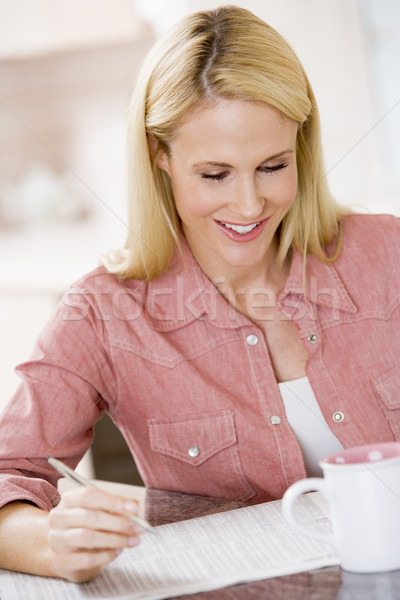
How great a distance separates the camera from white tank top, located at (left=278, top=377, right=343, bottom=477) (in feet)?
4.43

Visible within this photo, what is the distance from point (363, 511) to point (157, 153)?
2.51 ft

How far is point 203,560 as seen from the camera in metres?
0.98

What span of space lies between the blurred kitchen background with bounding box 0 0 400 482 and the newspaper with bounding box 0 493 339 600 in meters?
1.45

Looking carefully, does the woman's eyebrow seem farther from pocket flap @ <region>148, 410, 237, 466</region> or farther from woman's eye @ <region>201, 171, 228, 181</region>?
pocket flap @ <region>148, 410, 237, 466</region>

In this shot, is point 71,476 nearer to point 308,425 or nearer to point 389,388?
point 308,425

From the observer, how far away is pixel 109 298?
1.41 m

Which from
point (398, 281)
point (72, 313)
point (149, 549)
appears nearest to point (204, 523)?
point (149, 549)

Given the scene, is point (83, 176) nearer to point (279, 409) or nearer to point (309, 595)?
point (279, 409)

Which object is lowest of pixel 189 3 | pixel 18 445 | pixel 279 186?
pixel 18 445

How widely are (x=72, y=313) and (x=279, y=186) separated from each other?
1.25 feet

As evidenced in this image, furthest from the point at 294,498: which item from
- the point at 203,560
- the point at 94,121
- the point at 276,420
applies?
the point at 94,121

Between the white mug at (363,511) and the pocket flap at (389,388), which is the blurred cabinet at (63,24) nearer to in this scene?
the pocket flap at (389,388)

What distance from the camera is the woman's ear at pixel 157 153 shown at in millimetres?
1414

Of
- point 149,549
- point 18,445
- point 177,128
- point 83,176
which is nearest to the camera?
point 149,549
